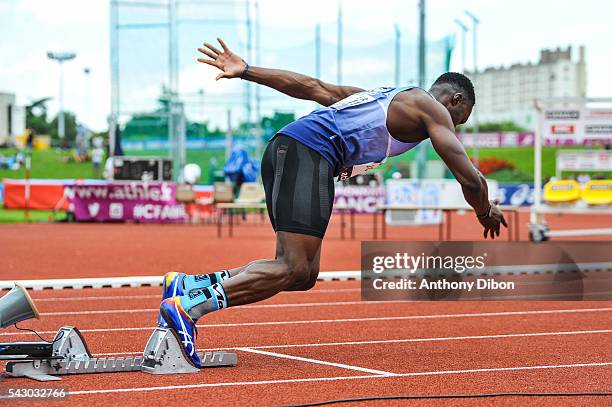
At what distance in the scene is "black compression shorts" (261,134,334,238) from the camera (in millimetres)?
Result: 5648

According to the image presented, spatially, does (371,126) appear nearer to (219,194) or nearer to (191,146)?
(219,194)

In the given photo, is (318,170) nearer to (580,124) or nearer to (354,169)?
(354,169)

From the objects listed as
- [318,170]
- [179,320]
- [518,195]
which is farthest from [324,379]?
[518,195]

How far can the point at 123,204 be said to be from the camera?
29.1 m

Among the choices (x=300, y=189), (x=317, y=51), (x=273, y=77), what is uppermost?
(x=317, y=51)

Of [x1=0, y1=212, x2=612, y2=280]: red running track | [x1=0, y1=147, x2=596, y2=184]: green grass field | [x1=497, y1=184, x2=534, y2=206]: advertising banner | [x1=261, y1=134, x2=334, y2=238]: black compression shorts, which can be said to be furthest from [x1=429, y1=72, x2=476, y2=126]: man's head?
[x1=497, y1=184, x2=534, y2=206]: advertising banner

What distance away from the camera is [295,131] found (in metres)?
5.85

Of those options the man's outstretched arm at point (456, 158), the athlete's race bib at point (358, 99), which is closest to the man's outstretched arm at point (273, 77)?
the athlete's race bib at point (358, 99)

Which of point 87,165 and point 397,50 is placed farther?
point 87,165

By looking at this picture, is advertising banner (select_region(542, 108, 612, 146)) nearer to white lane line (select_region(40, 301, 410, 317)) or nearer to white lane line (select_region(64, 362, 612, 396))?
white lane line (select_region(40, 301, 410, 317))

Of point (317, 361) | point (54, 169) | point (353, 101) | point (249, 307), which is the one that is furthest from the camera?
point (54, 169)

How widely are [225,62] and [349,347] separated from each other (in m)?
2.05

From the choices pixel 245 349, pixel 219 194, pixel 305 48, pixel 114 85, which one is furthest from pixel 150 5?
pixel 245 349

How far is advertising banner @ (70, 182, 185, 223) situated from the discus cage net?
2.78m
